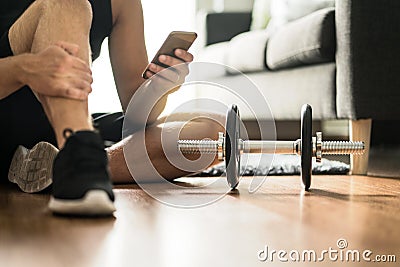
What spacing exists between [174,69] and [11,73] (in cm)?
37

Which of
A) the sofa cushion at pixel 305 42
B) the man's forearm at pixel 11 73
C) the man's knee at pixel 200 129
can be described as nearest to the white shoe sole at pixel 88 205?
the man's forearm at pixel 11 73

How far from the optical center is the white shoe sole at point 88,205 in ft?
3.09

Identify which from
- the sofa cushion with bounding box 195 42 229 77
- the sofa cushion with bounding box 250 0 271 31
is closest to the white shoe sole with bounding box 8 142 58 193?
the sofa cushion with bounding box 195 42 229 77

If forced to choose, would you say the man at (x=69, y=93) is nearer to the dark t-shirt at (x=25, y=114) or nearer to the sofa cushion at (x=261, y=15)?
the dark t-shirt at (x=25, y=114)

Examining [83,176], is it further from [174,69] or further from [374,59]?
[374,59]

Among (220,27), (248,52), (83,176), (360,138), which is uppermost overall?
(220,27)

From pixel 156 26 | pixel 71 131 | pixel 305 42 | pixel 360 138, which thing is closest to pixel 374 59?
pixel 360 138

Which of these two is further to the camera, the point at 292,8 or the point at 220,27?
the point at 220,27

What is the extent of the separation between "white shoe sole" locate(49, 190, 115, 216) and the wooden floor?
0.01 metres

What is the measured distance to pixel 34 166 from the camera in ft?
4.61

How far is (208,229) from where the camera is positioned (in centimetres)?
96

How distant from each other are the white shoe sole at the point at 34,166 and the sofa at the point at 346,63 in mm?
884

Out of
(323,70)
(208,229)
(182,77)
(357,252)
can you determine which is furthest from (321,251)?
(323,70)

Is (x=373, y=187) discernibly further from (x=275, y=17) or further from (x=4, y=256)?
(x=275, y=17)
